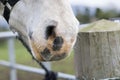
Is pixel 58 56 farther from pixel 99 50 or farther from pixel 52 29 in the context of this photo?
pixel 99 50

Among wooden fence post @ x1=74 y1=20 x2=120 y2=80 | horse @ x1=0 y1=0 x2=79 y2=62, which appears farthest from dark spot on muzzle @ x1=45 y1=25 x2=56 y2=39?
A: wooden fence post @ x1=74 y1=20 x2=120 y2=80

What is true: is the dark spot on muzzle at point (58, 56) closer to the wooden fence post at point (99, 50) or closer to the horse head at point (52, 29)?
the horse head at point (52, 29)

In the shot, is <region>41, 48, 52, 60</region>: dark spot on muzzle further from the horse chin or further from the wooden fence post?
the wooden fence post

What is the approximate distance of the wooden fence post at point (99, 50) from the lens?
152cm

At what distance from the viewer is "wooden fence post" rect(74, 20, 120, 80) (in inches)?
59.9

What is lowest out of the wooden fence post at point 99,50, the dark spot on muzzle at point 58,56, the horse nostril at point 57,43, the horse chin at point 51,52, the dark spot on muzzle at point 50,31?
the wooden fence post at point 99,50

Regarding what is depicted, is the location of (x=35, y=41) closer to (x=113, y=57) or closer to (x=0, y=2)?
(x=113, y=57)

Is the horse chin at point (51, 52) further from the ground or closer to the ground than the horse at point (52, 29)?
closer to the ground

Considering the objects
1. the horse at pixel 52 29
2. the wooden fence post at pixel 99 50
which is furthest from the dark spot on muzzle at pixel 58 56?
→ the wooden fence post at pixel 99 50

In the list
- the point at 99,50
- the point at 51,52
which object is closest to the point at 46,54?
the point at 51,52

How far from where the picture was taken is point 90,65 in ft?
5.18

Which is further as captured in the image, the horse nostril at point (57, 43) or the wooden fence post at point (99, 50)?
the wooden fence post at point (99, 50)

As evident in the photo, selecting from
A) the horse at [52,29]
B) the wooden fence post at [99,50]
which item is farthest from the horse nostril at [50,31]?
the wooden fence post at [99,50]

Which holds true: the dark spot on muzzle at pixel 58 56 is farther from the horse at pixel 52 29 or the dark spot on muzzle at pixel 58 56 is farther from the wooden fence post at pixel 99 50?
the wooden fence post at pixel 99 50
